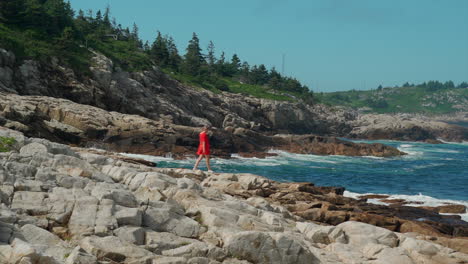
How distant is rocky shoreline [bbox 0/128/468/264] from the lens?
8.81 metres

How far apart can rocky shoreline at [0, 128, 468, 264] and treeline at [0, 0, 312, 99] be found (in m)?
42.7

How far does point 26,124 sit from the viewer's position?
3116 cm

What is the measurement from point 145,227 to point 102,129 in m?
30.2

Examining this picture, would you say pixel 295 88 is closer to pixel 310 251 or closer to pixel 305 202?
pixel 305 202

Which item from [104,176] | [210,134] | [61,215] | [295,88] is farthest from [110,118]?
[295,88]

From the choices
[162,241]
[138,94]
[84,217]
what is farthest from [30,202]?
[138,94]

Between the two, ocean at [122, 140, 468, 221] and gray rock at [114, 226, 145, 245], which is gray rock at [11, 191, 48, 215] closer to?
gray rock at [114, 226, 145, 245]

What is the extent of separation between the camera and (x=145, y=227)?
10391 millimetres

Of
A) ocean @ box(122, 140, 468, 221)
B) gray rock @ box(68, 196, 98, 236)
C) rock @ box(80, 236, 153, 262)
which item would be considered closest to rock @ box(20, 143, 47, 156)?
gray rock @ box(68, 196, 98, 236)

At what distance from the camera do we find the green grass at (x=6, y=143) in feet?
44.3

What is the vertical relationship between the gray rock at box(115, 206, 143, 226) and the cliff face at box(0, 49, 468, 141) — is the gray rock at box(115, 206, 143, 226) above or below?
below

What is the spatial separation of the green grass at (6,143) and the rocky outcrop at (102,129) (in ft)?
50.0

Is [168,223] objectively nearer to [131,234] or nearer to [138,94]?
[131,234]

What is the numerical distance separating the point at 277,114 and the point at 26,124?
6303cm
